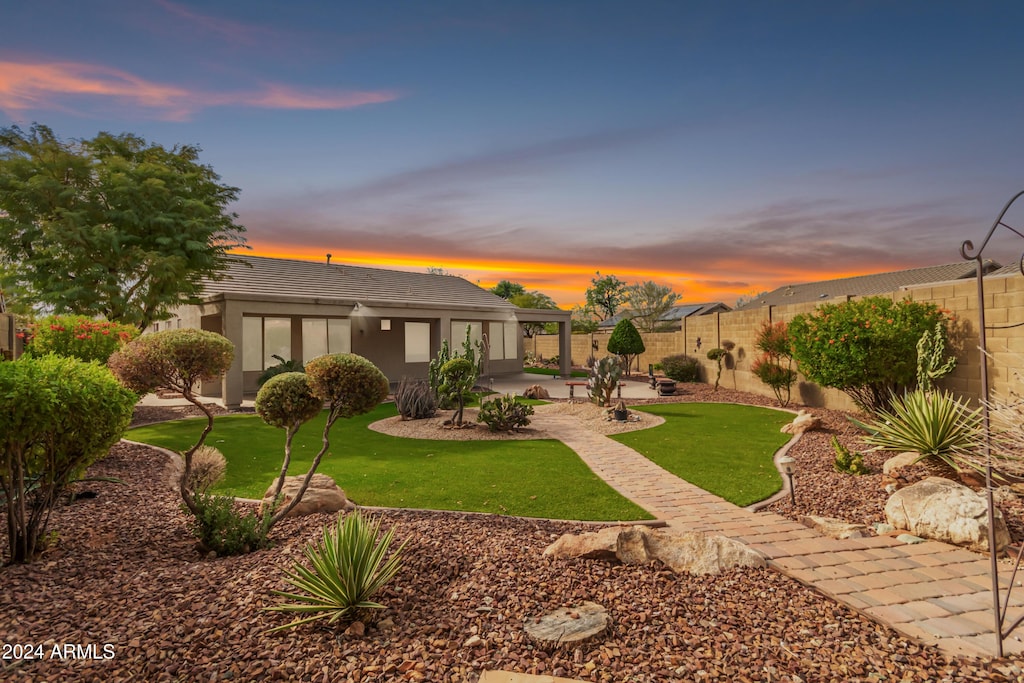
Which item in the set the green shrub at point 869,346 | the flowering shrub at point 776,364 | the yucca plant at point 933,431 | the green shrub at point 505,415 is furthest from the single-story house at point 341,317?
the yucca plant at point 933,431

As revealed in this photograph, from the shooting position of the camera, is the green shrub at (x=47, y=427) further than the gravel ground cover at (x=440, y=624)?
Yes

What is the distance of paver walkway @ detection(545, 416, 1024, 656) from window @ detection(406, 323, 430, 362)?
54.5 ft

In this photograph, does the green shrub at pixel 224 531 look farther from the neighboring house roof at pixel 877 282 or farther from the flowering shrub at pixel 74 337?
the neighboring house roof at pixel 877 282

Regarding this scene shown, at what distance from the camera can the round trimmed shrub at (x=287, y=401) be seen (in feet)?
15.5

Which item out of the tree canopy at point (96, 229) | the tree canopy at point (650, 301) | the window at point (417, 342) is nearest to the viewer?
the tree canopy at point (96, 229)

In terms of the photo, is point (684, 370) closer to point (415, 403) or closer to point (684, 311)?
point (415, 403)

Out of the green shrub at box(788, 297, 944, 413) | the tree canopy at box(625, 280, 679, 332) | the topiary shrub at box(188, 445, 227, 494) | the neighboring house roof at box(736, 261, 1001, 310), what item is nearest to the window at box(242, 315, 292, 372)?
the topiary shrub at box(188, 445, 227, 494)

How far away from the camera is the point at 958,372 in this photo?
→ 945 centimetres

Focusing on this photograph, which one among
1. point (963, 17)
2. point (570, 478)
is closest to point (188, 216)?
point (570, 478)

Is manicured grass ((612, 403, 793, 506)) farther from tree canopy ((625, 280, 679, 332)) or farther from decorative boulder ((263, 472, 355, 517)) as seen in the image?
tree canopy ((625, 280, 679, 332))

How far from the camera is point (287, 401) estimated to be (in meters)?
4.75

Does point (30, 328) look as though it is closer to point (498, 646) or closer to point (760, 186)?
point (498, 646)

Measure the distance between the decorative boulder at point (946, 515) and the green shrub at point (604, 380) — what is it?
8.81 m

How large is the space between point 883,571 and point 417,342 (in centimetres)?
1959
